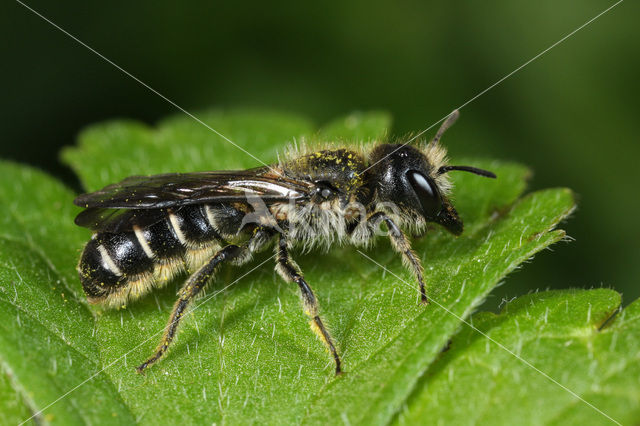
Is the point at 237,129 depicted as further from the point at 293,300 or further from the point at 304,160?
the point at 293,300

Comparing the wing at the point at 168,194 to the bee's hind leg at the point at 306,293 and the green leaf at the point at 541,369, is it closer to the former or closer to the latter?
the bee's hind leg at the point at 306,293

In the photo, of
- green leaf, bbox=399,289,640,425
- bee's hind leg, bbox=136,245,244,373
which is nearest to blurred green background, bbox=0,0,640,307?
green leaf, bbox=399,289,640,425

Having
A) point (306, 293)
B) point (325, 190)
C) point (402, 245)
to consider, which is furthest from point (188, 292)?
point (402, 245)

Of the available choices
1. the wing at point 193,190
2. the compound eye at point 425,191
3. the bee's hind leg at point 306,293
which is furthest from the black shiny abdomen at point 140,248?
the compound eye at point 425,191

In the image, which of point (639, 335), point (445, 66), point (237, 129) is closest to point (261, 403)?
point (639, 335)

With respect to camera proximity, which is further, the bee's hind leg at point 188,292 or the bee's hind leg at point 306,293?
the bee's hind leg at point 188,292
